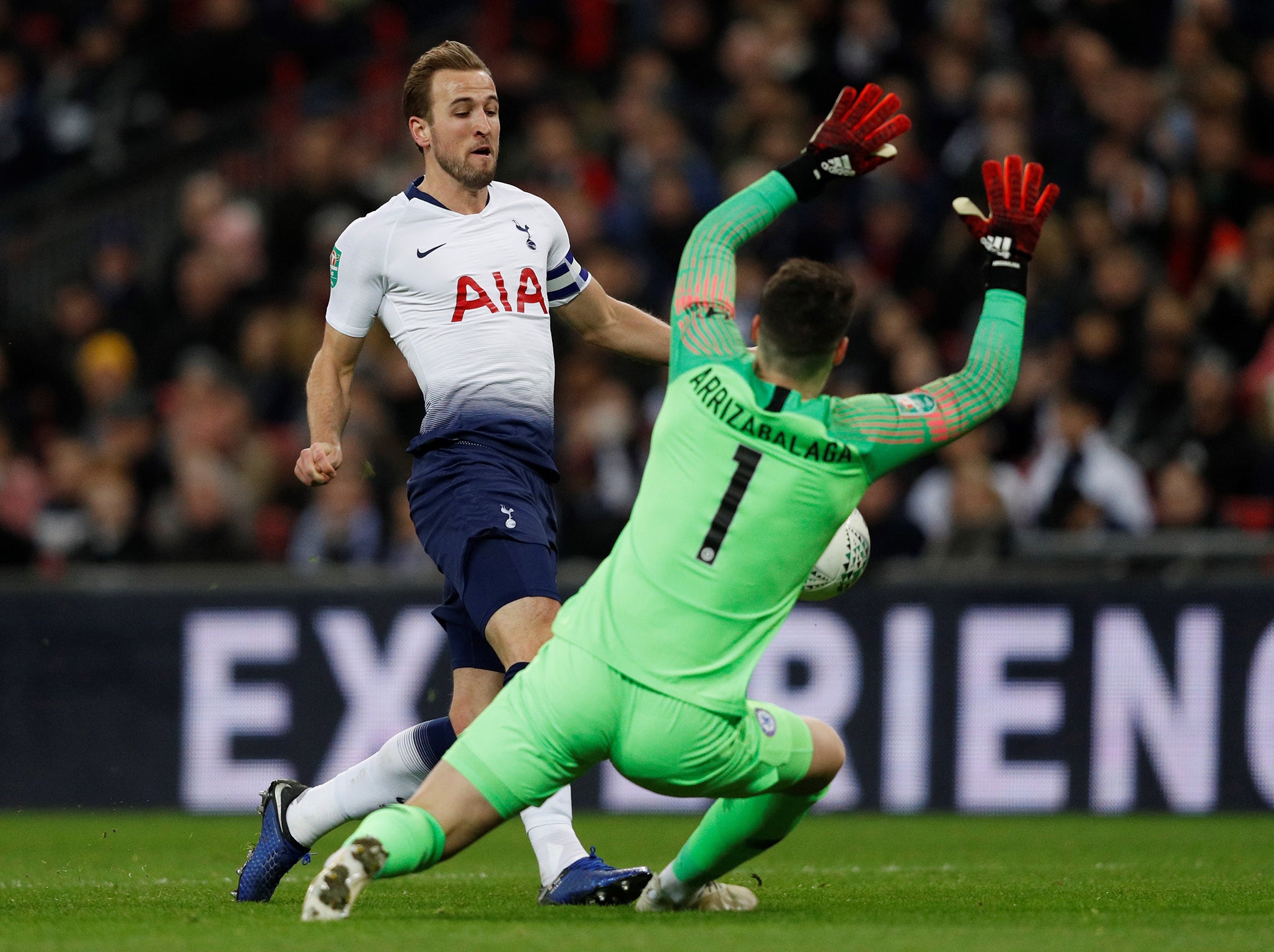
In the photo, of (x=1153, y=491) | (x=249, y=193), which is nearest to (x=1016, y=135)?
(x=1153, y=491)

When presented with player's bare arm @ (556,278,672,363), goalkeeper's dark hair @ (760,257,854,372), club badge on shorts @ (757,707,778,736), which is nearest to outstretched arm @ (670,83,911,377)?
goalkeeper's dark hair @ (760,257,854,372)

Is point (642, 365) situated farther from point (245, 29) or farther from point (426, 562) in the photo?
point (245, 29)

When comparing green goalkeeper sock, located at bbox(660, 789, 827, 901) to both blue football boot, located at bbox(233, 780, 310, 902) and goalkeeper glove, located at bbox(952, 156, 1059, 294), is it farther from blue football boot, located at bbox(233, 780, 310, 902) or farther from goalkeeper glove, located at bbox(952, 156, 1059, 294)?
goalkeeper glove, located at bbox(952, 156, 1059, 294)

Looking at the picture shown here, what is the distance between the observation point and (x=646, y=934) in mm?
5246

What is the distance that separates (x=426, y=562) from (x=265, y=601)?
1.04 meters

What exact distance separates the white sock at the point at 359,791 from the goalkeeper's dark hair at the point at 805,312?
2059 millimetres

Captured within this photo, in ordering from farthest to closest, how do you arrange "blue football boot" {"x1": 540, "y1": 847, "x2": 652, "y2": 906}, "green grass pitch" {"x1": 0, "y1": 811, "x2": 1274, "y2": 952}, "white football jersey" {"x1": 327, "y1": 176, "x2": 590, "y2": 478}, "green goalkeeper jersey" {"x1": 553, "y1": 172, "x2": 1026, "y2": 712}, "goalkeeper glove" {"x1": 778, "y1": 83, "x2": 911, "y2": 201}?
"white football jersey" {"x1": 327, "y1": 176, "x2": 590, "y2": 478} → "blue football boot" {"x1": 540, "y1": 847, "x2": 652, "y2": 906} → "goalkeeper glove" {"x1": 778, "y1": 83, "x2": 911, "y2": 201} → "green goalkeeper jersey" {"x1": 553, "y1": 172, "x2": 1026, "y2": 712} → "green grass pitch" {"x1": 0, "y1": 811, "x2": 1274, "y2": 952}

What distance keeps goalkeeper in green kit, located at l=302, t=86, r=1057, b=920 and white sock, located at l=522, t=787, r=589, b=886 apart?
3.13 feet

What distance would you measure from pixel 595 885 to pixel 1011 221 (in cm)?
237

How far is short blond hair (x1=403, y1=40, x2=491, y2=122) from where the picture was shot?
22.3ft

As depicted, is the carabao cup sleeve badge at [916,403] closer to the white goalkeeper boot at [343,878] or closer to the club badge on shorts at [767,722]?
the club badge on shorts at [767,722]

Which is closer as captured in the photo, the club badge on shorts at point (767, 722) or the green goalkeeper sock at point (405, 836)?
the green goalkeeper sock at point (405, 836)

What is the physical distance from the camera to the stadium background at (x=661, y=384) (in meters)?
11.0

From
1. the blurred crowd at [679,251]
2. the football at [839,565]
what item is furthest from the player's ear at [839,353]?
the blurred crowd at [679,251]
